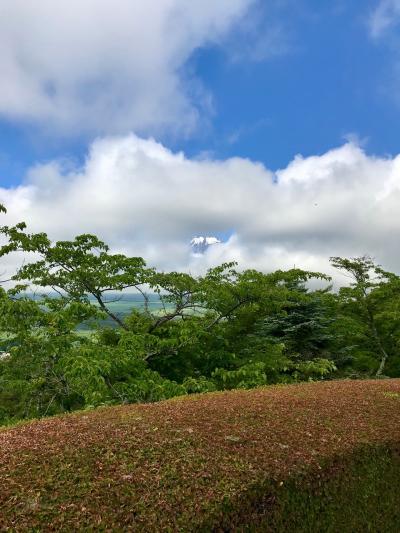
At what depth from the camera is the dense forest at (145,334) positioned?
919 centimetres

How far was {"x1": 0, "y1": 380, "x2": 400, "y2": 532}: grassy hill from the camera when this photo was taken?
3551mm

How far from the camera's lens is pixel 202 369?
13266 millimetres

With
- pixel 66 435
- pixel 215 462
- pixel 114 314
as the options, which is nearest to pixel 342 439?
pixel 215 462

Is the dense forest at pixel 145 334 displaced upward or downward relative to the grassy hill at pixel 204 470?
upward

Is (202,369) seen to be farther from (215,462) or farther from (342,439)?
Result: (215,462)

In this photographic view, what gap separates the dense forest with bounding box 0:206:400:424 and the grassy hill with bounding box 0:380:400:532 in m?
3.34

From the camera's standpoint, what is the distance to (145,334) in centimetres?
1126

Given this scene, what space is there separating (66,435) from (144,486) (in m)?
1.44

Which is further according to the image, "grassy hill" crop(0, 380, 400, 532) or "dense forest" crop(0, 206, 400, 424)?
"dense forest" crop(0, 206, 400, 424)

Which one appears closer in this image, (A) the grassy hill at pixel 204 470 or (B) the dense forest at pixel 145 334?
(A) the grassy hill at pixel 204 470

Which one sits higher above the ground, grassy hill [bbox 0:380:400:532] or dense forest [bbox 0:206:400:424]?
dense forest [bbox 0:206:400:424]

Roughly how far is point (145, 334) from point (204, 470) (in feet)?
23.6

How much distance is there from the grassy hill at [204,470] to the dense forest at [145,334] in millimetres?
3342

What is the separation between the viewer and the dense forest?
919 cm
